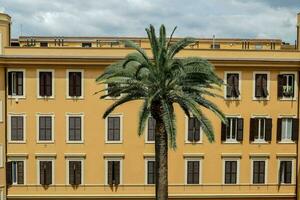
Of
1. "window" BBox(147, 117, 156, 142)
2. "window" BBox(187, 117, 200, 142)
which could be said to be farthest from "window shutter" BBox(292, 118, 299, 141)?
"window" BBox(147, 117, 156, 142)

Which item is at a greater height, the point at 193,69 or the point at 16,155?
the point at 193,69

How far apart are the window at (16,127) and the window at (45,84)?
2559 mm

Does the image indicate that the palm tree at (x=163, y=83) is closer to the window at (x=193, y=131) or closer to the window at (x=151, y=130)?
the window at (x=151, y=130)

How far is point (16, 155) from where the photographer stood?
33.2 m

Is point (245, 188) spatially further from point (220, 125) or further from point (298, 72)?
point (298, 72)

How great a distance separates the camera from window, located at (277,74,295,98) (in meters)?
33.8

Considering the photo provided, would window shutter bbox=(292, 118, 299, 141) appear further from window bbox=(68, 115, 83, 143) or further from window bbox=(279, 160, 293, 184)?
window bbox=(68, 115, 83, 143)

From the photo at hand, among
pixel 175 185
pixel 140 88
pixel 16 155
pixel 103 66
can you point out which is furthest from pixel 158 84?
pixel 16 155

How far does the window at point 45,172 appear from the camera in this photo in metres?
33.4

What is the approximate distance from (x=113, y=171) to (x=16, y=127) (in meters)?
8.43

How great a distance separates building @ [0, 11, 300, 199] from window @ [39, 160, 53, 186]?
0.08m

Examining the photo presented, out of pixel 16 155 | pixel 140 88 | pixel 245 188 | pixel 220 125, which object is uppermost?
pixel 140 88

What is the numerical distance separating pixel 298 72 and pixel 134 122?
13.8 metres

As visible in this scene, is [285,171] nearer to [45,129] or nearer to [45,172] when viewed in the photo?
[45,172]
